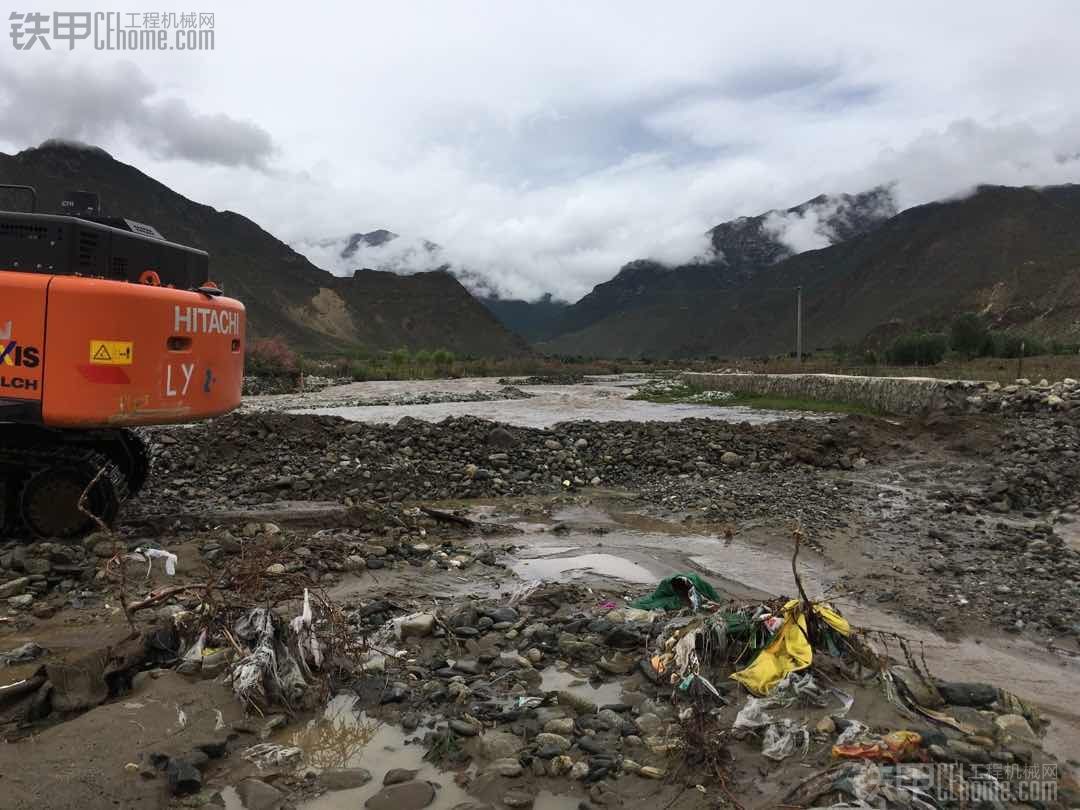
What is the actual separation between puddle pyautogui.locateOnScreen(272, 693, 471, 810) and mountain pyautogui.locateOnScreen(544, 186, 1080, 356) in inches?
2259

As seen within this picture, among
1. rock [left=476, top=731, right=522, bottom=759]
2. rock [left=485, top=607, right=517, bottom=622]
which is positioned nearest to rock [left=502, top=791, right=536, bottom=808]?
rock [left=476, top=731, right=522, bottom=759]

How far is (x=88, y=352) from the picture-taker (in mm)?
5773

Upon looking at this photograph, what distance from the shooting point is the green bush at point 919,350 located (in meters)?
41.2

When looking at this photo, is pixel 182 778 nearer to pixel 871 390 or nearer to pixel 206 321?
pixel 206 321

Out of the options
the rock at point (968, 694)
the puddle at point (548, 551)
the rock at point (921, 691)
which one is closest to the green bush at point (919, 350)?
the puddle at point (548, 551)

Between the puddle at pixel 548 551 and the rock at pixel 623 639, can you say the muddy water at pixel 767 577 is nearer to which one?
the puddle at pixel 548 551

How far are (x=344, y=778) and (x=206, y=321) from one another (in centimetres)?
456

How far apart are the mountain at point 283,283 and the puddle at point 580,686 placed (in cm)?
7628

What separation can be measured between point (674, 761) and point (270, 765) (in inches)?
70.3

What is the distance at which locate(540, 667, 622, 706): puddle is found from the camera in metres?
4.01

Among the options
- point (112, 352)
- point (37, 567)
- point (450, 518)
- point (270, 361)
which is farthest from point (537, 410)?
point (270, 361)

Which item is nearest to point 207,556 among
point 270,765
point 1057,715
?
point 270,765

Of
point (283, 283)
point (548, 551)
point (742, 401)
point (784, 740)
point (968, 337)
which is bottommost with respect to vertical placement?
point (548, 551)

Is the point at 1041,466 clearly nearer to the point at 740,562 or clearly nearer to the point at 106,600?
the point at 740,562
